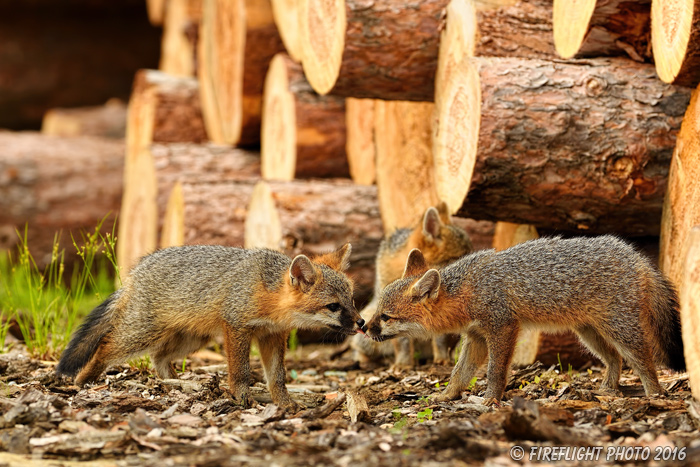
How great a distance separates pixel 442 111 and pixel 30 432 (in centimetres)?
364

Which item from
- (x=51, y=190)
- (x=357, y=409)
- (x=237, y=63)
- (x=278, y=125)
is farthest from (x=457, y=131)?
(x=51, y=190)

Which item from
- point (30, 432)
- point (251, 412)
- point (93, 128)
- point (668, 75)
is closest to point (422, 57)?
point (668, 75)

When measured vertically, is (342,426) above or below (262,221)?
below

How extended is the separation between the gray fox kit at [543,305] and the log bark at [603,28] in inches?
58.8

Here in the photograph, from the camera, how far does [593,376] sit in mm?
6160

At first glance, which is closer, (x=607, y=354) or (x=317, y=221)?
(x=607, y=354)

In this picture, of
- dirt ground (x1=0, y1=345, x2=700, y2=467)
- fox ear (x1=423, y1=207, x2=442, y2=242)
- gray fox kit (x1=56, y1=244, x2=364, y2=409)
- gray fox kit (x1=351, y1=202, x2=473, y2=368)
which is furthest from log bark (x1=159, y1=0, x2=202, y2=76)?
dirt ground (x1=0, y1=345, x2=700, y2=467)

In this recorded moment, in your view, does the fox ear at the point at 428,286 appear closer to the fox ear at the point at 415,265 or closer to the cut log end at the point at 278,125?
the fox ear at the point at 415,265

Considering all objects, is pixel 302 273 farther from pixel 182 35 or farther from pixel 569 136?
pixel 182 35

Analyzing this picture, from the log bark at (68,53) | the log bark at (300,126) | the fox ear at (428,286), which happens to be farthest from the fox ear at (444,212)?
the log bark at (68,53)

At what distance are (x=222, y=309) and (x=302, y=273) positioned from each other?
23.5 inches

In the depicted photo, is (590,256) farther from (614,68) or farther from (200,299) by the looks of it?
(200,299)

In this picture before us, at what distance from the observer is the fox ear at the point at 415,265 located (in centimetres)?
575

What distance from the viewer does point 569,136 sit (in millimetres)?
5578
